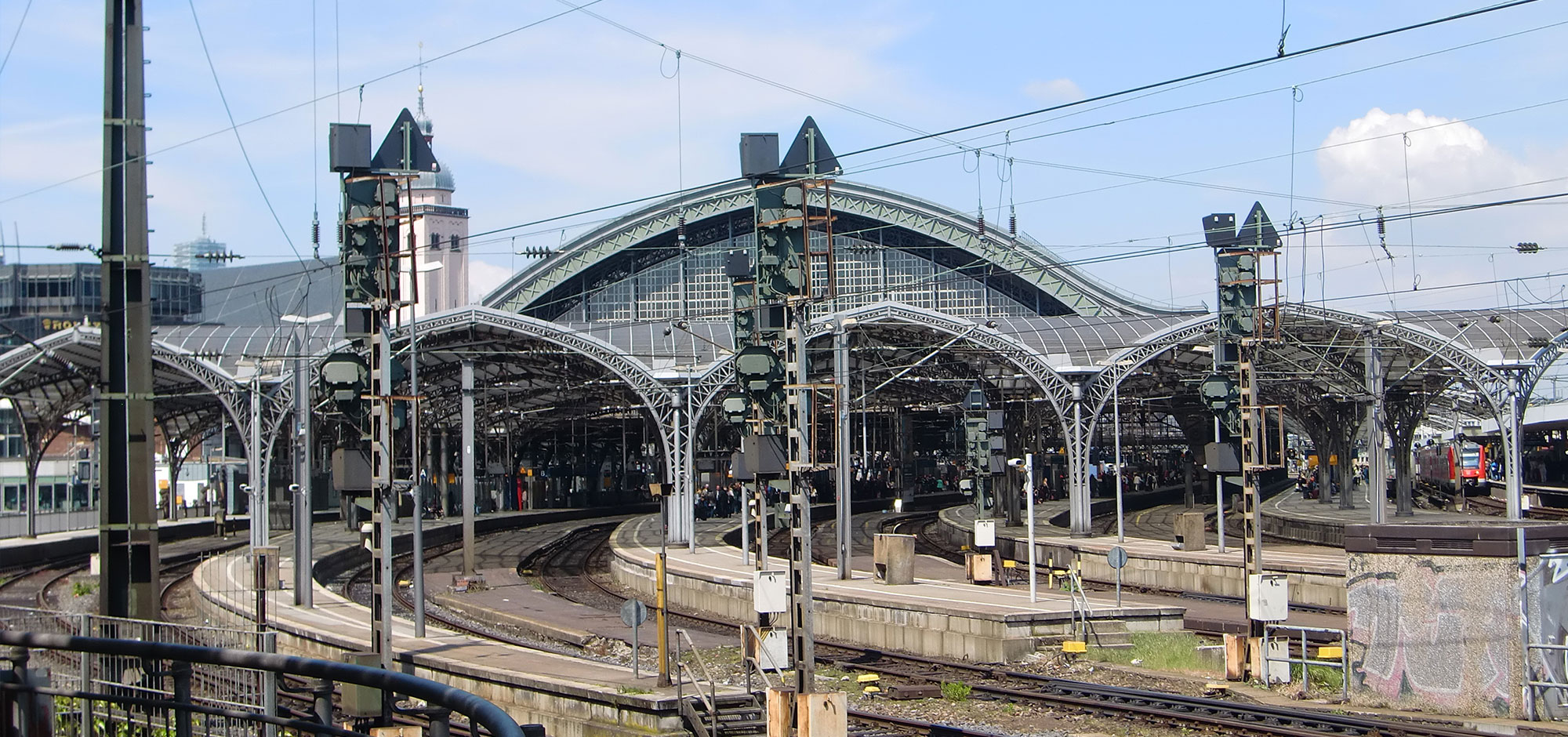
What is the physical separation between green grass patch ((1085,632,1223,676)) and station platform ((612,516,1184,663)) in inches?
16.0

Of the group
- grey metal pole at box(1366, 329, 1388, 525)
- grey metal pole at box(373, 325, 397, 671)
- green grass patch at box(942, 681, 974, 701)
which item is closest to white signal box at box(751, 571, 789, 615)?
green grass patch at box(942, 681, 974, 701)

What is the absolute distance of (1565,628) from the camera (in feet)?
57.1

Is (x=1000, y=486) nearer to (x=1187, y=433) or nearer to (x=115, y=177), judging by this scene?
(x=1187, y=433)

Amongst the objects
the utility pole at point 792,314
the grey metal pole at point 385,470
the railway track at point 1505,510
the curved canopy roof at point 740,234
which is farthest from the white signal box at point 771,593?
the curved canopy roof at point 740,234

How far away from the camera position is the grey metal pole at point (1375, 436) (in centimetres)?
3809

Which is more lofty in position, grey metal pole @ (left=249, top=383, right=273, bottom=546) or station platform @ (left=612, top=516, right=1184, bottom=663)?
grey metal pole @ (left=249, top=383, right=273, bottom=546)

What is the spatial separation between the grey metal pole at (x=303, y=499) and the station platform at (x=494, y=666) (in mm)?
444

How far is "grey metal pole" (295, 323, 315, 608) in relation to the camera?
2894 centimetres

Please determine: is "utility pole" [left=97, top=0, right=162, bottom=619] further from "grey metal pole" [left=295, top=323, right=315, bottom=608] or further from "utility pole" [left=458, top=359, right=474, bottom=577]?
"utility pole" [left=458, top=359, right=474, bottom=577]

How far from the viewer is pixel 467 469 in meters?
36.8

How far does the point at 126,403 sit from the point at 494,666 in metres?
6.84

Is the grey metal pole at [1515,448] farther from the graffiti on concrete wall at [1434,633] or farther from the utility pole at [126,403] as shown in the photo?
the utility pole at [126,403]

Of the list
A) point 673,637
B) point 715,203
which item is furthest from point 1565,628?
point 715,203

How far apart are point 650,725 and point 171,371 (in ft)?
126
